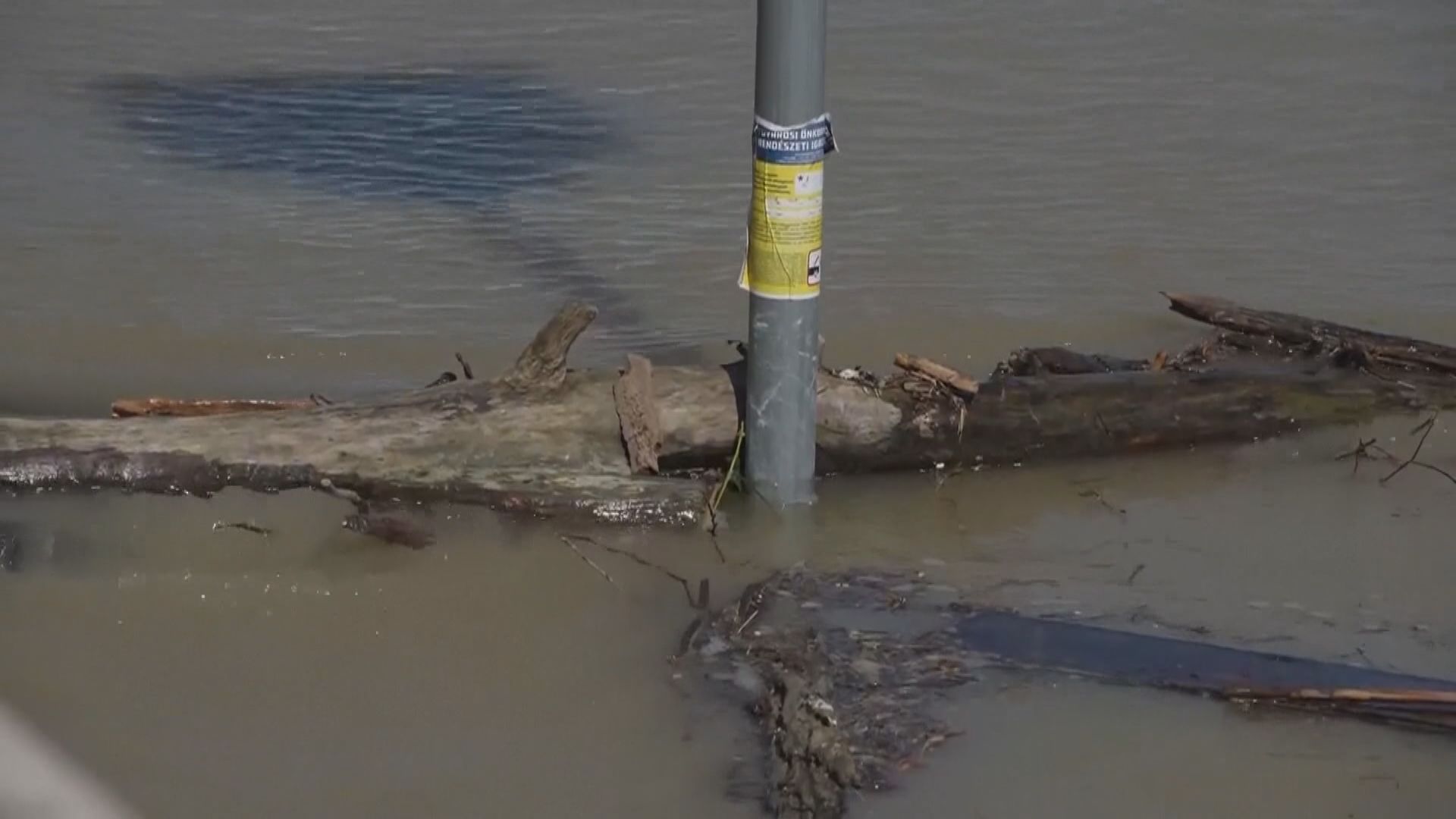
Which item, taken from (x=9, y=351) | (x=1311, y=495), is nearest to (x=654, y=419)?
(x=1311, y=495)

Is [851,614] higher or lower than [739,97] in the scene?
lower

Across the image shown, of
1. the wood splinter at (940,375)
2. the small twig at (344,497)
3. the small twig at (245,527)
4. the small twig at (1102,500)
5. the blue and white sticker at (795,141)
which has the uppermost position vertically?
the blue and white sticker at (795,141)

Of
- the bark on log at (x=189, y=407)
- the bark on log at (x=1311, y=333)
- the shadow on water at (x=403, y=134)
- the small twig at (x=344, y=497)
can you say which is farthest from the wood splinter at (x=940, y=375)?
the shadow on water at (x=403, y=134)

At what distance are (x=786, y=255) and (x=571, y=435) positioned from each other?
0.94 m

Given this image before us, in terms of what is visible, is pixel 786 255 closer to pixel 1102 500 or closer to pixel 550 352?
pixel 550 352

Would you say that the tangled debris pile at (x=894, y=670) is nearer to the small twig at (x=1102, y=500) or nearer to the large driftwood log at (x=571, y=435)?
the large driftwood log at (x=571, y=435)

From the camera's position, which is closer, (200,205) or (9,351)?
(9,351)

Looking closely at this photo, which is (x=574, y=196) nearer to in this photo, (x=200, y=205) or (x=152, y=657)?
(x=200, y=205)

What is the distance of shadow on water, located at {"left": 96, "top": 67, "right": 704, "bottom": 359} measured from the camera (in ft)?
30.6

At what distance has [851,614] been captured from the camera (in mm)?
5219

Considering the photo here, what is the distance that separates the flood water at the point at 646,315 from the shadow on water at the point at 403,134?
0.04m

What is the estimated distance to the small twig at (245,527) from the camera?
5469mm

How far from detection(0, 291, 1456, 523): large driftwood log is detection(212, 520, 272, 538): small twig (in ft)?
0.48

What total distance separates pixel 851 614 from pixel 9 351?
13.5 ft
